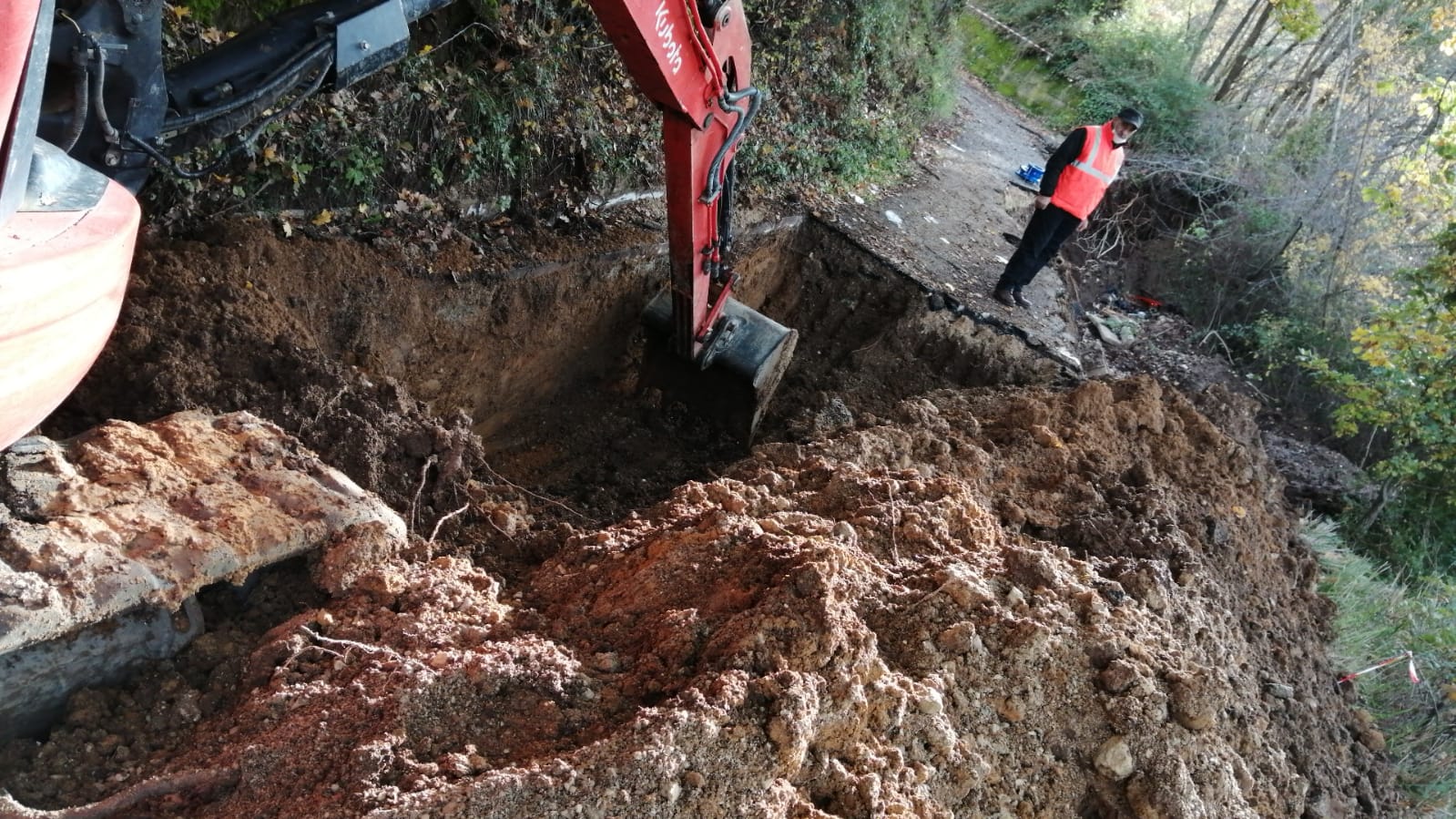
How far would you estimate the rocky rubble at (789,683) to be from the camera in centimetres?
199

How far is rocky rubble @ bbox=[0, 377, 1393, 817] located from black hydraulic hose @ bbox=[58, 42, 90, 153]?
1.51 m

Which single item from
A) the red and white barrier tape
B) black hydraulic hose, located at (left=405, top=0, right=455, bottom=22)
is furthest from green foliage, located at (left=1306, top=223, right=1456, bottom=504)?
black hydraulic hose, located at (left=405, top=0, right=455, bottom=22)

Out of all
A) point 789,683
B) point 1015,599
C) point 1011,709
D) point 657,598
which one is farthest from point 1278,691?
point 657,598

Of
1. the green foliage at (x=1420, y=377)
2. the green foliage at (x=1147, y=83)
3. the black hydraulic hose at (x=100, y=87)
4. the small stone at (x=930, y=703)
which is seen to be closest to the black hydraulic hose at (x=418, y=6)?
the black hydraulic hose at (x=100, y=87)

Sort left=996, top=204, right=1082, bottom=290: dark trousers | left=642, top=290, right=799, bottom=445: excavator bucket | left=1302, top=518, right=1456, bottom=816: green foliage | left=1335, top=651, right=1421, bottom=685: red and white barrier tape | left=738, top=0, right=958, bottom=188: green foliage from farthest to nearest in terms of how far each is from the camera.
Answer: left=738, top=0, right=958, bottom=188: green foliage, left=996, top=204, right=1082, bottom=290: dark trousers, left=642, top=290, right=799, bottom=445: excavator bucket, left=1335, top=651, right=1421, bottom=685: red and white barrier tape, left=1302, top=518, right=1456, bottom=816: green foliage

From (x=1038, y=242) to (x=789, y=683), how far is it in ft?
18.2

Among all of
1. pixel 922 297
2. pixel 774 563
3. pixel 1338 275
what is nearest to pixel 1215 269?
pixel 1338 275

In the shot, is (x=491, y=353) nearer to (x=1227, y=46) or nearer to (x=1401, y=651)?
(x=1401, y=651)

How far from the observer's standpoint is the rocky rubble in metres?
1.99

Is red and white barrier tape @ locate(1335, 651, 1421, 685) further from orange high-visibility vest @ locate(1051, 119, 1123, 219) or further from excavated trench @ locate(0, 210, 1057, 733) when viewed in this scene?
orange high-visibility vest @ locate(1051, 119, 1123, 219)

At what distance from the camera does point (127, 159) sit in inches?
111

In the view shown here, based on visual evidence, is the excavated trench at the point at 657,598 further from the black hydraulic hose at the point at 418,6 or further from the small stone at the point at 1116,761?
the black hydraulic hose at the point at 418,6

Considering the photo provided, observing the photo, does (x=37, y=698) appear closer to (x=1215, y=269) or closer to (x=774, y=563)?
(x=774, y=563)

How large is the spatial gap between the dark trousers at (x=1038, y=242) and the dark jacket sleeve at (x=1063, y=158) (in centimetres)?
16
